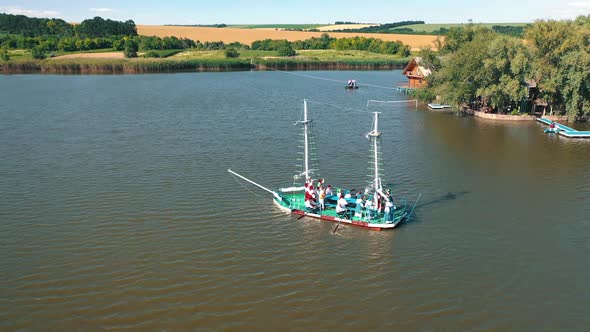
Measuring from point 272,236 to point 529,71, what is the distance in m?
32.5

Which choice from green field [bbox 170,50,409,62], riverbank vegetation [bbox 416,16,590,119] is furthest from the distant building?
green field [bbox 170,50,409,62]

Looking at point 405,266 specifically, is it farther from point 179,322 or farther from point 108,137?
point 108,137

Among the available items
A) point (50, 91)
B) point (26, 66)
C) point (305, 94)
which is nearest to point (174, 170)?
point (305, 94)

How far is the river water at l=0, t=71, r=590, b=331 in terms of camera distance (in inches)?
597

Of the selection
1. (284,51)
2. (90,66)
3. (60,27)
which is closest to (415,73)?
(284,51)

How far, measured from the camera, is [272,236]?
20.1m

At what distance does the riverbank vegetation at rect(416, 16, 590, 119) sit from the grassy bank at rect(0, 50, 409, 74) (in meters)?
48.1

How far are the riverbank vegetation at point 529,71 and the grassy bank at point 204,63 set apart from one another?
48.1 metres

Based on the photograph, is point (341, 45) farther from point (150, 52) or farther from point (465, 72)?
point (465, 72)

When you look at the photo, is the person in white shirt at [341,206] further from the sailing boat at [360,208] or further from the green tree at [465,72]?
the green tree at [465,72]

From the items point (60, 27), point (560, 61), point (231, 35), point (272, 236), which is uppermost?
point (60, 27)

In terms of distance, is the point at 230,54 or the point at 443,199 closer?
the point at 443,199

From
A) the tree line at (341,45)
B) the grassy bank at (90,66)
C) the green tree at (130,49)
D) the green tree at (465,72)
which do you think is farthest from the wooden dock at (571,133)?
the green tree at (130,49)

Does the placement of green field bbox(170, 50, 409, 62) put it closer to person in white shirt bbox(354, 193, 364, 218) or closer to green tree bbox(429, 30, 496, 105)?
green tree bbox(429, 30, 496, 105)
